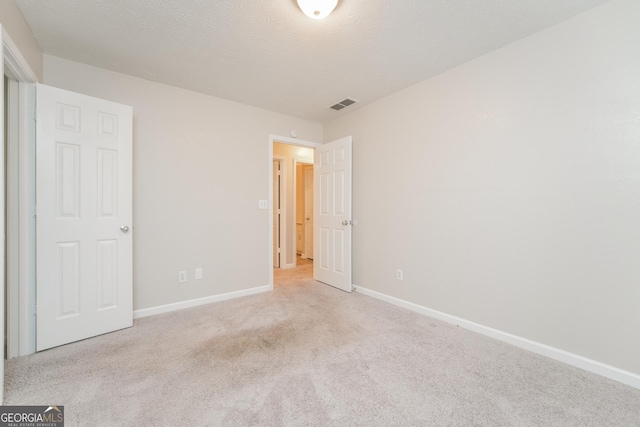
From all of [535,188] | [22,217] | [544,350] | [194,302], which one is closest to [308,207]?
[194,302]

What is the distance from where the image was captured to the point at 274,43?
211 centimetres

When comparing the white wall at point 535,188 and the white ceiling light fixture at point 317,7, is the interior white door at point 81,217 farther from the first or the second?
the white wall at point 535,188

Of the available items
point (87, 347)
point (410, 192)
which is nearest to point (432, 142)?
point (410, 192)

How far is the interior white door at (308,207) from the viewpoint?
5801 mm

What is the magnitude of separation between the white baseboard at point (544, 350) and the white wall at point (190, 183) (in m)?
2.14

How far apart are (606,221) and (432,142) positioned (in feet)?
4.75

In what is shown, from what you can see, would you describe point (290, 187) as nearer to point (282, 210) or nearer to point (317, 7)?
point (282, 210)

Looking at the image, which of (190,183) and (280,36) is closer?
(280,36)

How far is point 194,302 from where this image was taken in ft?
9.76

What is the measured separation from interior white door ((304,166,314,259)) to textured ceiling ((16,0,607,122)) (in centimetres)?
303

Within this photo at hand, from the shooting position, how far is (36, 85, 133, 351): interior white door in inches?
79.3

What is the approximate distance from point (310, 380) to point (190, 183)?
2.38 meters

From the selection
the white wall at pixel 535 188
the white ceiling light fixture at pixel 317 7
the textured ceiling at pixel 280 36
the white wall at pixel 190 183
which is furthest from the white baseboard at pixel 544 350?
the white ceiling light fixture at pixel 317 7

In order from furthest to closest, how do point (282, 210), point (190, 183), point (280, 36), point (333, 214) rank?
point (282, 210) → point (333, 214) → point (190, 183) → point (280, 36)
